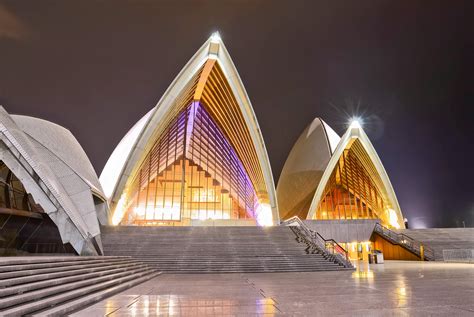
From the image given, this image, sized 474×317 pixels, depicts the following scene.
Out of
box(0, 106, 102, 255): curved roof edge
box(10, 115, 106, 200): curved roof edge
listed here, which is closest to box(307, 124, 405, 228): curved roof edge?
box(10, 115, 106, 200): curved roof edge

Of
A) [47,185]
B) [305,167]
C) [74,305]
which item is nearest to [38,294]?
[74,305]

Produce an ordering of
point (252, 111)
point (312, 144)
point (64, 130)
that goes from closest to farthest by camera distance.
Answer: point (64, 130)
point (252, 111)
point (312, 144)

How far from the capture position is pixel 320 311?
13.2 feet

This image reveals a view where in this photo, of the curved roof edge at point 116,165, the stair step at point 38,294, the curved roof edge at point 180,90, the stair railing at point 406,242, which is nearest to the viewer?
the stair step at point 38,294

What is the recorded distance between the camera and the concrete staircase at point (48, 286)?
4078mm

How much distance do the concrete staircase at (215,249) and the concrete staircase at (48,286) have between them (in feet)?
14.7

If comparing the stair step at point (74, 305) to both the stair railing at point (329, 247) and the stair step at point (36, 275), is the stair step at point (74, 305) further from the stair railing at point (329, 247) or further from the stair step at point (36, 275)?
the stair railing at point (329, 247)

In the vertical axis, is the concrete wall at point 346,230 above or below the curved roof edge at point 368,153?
below

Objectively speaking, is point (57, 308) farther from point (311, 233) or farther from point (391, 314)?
point (311, 233)

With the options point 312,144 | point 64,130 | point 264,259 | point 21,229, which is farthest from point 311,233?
point 312,144

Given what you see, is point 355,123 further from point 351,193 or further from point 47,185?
point 47,185

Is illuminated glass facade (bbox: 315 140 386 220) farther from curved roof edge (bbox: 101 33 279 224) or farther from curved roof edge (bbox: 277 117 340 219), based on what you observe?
curved roof edge (bbox: 101 33 279 224)

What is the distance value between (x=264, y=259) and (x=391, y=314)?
9.01 meters

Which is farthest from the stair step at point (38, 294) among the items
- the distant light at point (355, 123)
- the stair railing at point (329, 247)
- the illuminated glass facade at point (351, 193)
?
the illuminated glass facade at point (351, 193)
